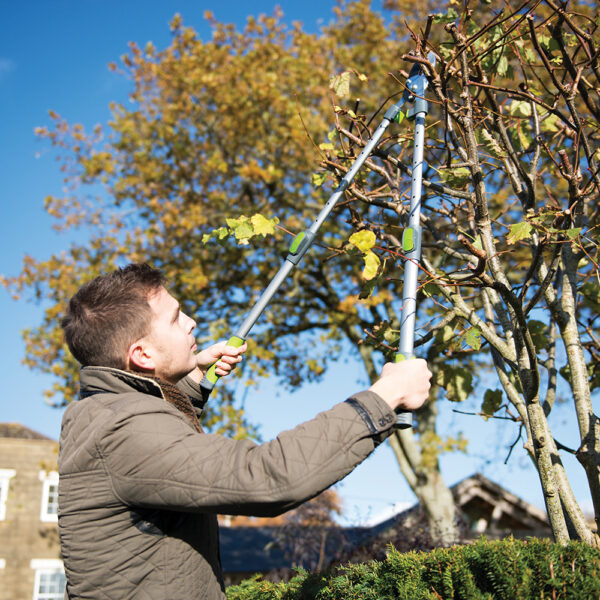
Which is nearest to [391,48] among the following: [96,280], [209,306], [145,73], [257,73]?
[257,73]

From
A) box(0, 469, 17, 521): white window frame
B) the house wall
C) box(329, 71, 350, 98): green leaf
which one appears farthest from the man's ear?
box(0, 469, 17, 521): white window frame

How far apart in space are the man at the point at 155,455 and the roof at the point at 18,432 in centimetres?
2553

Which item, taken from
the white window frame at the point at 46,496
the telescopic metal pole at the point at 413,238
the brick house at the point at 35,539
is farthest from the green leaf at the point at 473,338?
the white window frame at the point at 46,496

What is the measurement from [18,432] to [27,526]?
429cm

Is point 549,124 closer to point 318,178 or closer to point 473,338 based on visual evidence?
point 318,178

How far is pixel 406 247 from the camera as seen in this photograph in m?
2.40

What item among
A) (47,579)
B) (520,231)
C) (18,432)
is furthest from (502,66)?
(18,432)

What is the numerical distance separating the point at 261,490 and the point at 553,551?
1.04 m

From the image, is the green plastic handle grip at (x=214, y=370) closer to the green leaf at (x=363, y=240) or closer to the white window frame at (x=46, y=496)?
the green leaf at (x=363, y=240)

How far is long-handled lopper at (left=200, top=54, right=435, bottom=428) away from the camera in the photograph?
217 cm

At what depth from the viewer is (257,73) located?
13.2 metres

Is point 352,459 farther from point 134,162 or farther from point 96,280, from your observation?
point 134,162

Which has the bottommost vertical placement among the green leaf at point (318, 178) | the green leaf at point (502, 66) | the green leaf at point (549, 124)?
the green leaf at point (318, 178)

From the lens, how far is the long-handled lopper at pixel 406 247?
2.17 m
